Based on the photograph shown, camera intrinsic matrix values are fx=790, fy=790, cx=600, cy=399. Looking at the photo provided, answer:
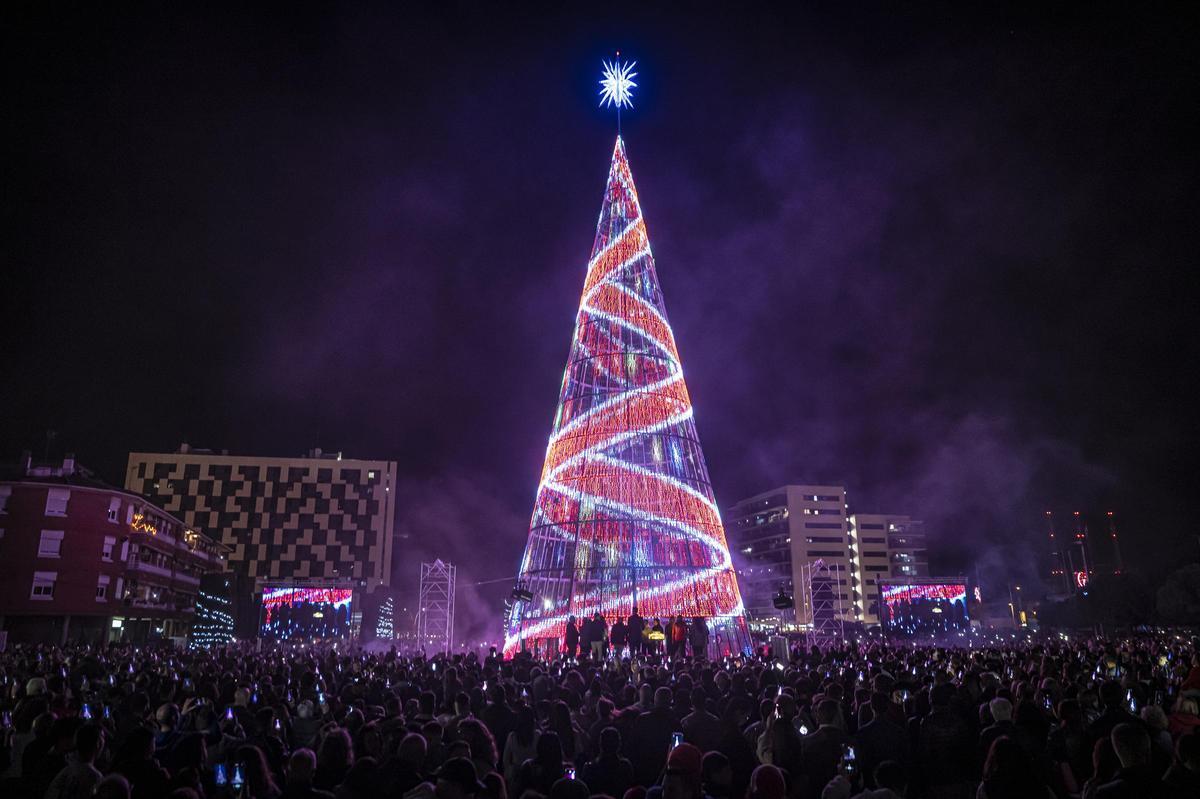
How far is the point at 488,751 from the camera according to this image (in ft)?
26.6

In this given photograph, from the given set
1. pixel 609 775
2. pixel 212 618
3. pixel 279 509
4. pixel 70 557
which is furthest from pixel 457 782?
pixel 279 509

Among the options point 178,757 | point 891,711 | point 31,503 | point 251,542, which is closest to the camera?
point 178,757

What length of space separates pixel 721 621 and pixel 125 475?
80557 mm

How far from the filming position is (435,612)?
225 feet

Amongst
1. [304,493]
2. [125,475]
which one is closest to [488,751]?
[304,493]

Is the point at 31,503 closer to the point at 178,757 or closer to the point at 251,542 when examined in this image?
the point at 251,542

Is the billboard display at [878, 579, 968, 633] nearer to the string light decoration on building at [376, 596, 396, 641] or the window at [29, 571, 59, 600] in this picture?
the string light decoration on building at [376, 596, 396, 641]

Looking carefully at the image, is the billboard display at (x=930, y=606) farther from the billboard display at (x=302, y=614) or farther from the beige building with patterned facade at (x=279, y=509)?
the beige building with patterned facade at (x=279, y=509)

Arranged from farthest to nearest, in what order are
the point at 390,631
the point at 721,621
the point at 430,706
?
the point at 390,631 → the point at 721,621 → the point at 430,706

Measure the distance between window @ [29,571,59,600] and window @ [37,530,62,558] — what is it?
41.1 inches

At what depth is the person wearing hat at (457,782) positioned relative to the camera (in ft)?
18.0

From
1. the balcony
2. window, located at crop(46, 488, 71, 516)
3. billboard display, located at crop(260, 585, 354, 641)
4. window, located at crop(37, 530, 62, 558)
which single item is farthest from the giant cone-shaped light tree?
billboard display, located at crop(260, 585, 354, 641)

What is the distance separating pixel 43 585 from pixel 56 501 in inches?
195

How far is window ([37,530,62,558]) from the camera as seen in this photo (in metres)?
46.6
